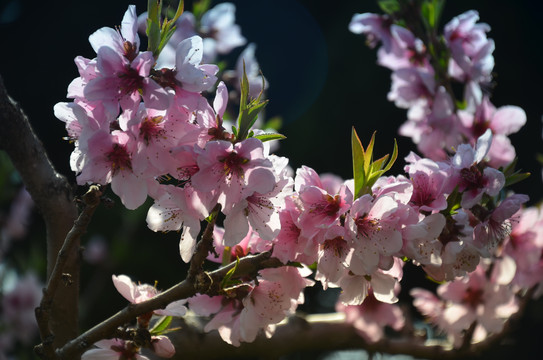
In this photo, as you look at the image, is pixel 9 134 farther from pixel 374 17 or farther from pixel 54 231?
pixel 374 17

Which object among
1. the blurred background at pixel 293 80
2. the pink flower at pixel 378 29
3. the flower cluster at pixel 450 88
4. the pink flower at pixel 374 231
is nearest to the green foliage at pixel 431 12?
the flower cluster at pixel 450 88

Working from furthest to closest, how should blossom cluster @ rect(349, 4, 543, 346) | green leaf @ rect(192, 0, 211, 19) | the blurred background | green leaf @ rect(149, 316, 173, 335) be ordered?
the blurred background, green leaf @ rect(192, 0, 211, 19), blossom cluster @ rect(349, 4, 543, 346), green leaf @ rect(149, 316, 173, 335)

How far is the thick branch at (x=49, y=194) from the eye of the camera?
989mm

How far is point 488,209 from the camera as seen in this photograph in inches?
37.2

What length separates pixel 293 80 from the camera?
4008 millimetres

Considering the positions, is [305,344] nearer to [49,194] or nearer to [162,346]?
[162,346]

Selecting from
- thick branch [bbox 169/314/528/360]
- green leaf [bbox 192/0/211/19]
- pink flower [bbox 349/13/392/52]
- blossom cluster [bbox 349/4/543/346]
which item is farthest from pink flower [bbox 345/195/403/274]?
green leaf [bbox 192/0/211/19]

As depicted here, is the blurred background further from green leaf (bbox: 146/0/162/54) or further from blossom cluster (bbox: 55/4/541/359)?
green leaf (bbox: 146/0/162/54)

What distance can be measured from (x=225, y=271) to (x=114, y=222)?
3565 mm

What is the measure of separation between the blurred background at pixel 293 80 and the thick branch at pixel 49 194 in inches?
92.4

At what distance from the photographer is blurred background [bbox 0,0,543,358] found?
144 inches

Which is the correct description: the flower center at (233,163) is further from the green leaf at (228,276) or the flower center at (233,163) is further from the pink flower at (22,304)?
the pink flower at (22,304)

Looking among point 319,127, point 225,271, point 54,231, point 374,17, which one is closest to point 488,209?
point 225,271

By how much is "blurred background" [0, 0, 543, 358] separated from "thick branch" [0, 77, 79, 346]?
2347 millimetres
